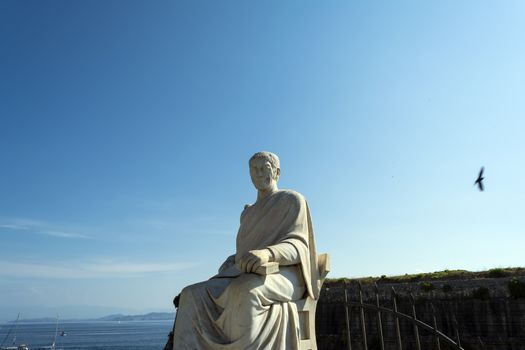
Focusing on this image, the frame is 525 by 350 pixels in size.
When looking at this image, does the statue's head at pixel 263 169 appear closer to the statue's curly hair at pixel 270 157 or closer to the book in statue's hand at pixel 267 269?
the statue's curly hair at pixel 270 157

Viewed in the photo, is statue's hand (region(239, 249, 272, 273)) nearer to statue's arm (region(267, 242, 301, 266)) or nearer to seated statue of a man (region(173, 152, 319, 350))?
seated statue of a man (region(173, 152, 319, 350))

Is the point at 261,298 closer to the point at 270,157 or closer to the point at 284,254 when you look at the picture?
the point at 284,254

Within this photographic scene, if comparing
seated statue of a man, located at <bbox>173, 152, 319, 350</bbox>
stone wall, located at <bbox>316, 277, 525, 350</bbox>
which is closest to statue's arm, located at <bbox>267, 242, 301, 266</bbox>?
seated statue of a man, located at <bbox>173, 152, 319, 350</bbox>

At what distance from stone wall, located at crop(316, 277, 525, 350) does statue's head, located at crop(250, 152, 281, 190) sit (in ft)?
42.4

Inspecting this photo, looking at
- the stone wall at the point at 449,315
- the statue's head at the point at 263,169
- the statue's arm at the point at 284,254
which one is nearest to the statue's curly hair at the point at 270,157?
the statue's head at the point at 263,169

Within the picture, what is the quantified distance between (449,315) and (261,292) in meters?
17.8

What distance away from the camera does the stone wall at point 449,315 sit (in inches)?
727

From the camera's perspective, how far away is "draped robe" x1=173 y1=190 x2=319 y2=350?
4.27m


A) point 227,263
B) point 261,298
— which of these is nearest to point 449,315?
point 227,263

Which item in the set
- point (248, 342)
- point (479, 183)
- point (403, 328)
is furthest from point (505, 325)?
point (248, 342)

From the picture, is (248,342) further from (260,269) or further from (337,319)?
(337,319)

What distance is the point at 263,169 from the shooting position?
5.59 m

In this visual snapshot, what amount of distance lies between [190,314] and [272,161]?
2148 millimetres

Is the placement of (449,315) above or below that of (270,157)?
below
